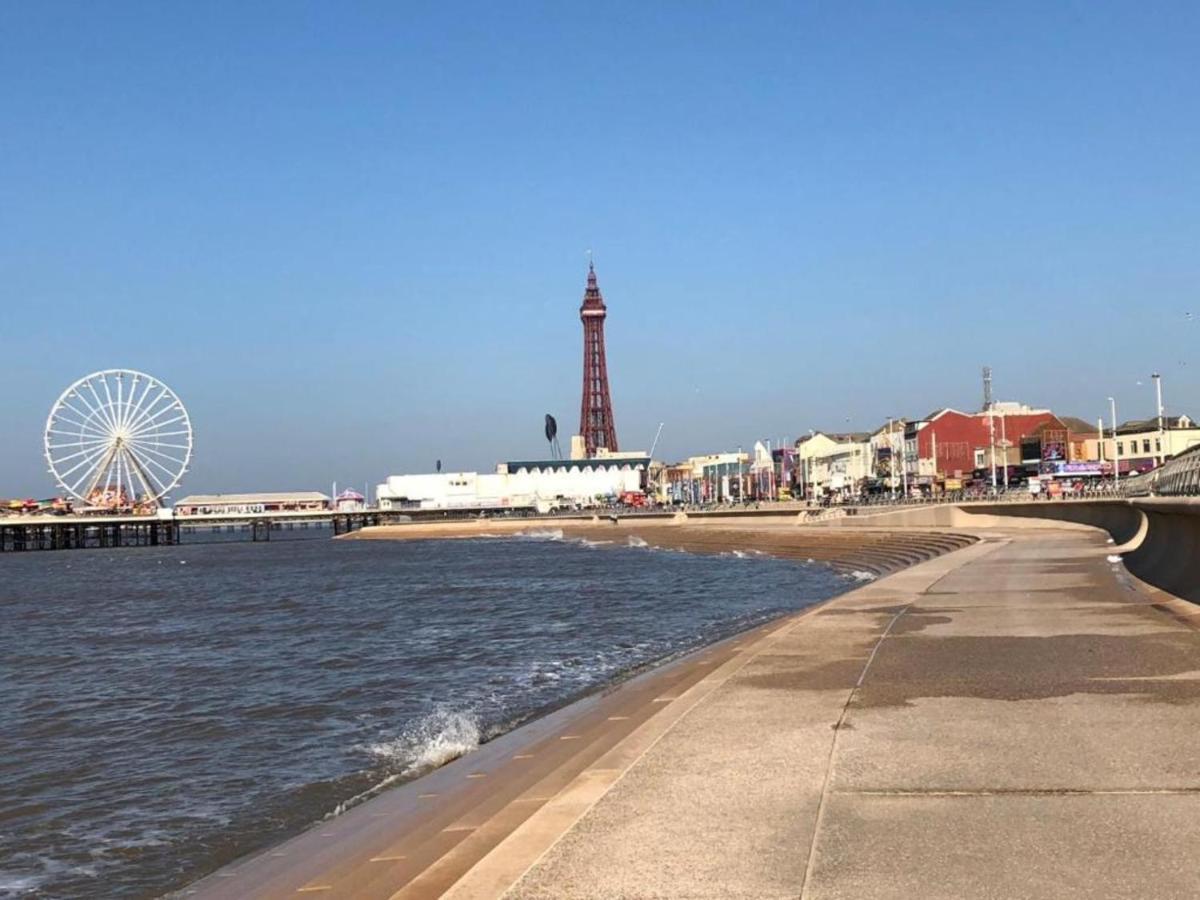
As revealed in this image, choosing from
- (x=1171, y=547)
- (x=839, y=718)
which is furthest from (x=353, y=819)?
(x=1171, y=547)

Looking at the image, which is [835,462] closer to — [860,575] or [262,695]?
[860,575]

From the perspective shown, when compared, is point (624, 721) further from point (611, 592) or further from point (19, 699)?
point (611, 592)

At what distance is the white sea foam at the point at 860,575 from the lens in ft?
128

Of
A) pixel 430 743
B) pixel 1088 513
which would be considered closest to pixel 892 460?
pixel 1088 513

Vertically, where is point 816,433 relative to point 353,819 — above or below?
above

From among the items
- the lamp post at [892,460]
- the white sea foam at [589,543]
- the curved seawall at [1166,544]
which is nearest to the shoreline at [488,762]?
the curved seawall at [1166,544]

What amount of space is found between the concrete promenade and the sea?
1.28 metres

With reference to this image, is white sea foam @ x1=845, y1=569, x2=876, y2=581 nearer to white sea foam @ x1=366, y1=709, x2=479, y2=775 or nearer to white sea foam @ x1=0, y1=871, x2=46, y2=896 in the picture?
white sea foam @ x1=366, y1=709, x2=479, y2=775

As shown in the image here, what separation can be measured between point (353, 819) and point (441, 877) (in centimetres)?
367

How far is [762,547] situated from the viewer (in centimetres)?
7606

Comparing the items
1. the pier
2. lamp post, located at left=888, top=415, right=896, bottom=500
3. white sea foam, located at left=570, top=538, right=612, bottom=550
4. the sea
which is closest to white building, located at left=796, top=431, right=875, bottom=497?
lamp post, located at left=888, top=415, right=896, bottom=500

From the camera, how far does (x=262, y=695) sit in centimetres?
1922

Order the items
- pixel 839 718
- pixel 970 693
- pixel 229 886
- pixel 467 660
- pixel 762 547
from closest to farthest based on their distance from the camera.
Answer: pixel 229 886 → pixel 839 718 → pixel 970 693 → pixel 467 660 → pixel 762 547

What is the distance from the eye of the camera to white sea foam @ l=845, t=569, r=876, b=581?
39.1 meters
